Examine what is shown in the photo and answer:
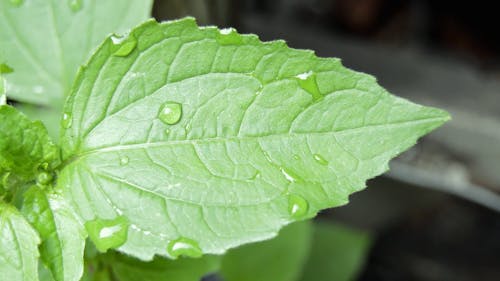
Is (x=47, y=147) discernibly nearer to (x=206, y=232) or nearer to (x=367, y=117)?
(x=206, y=232)

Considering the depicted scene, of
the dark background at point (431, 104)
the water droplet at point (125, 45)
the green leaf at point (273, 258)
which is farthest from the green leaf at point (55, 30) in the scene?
the dark background at point (431, 104)

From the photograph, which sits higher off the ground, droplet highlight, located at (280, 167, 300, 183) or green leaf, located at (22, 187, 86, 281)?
droplet highlight, located at (280, 167, 300, 183)

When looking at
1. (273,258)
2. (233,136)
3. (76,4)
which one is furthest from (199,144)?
(273,258)

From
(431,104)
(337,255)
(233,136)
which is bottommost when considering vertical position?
(337,255)

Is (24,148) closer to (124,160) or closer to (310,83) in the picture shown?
(124,160)

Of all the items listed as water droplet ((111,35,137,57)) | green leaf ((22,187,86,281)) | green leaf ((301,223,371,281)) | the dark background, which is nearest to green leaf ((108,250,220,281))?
green leaf ((22,187,86,281))

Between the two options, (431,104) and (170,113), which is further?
(431,104)

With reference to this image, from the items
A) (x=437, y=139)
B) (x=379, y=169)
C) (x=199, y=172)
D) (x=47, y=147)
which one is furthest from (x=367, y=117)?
(x=437, y=139)

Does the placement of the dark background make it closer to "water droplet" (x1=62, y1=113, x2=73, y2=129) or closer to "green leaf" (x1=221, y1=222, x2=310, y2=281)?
"green leaf" (x1=221, y1=222, x2=310, y2=281)
